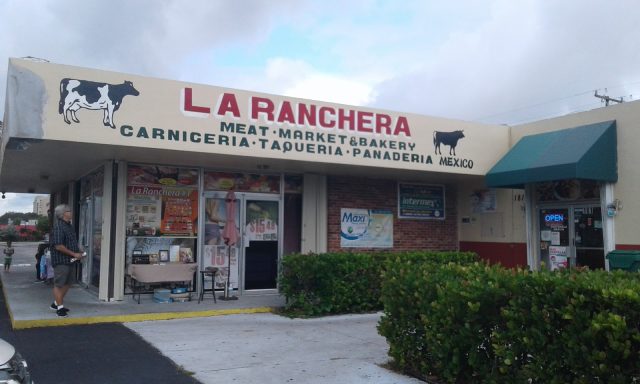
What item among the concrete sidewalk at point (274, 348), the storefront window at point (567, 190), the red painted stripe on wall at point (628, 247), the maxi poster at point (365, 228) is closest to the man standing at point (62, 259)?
the concrete sidewalk at point (274, 348)

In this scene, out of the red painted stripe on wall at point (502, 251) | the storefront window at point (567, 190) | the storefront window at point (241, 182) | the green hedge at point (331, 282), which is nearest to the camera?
the green hedge at point (331, 282)

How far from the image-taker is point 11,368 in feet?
14.1

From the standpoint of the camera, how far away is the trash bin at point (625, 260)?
11281mm

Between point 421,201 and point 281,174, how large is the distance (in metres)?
4.32

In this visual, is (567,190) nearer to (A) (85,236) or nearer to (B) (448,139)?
(B) (448,139)

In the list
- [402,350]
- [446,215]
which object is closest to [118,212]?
[402,350]

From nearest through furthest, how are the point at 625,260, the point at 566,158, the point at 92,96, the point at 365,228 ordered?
the point at 92,96 → the point at 625,260 → the point at 566,158 → the point at 365,228

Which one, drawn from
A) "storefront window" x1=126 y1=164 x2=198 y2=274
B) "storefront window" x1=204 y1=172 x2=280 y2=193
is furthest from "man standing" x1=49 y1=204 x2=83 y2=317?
"storefront window" x1=204 y1=172 x2=280 y2=193

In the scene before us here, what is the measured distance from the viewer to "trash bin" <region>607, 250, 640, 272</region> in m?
11.3

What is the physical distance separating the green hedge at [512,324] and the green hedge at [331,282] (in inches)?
154

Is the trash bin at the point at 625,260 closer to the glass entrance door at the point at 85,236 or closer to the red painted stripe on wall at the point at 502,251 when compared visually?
the red painted stripe on wall at the point at 502,251

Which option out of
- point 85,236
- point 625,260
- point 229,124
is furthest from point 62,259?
point 625,260

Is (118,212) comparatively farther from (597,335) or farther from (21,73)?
(597,335)

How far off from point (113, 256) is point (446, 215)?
9087 mm
